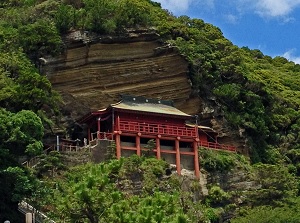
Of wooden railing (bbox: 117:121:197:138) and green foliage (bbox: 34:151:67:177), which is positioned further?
wooden railing (bbox: 117:121:197:138)

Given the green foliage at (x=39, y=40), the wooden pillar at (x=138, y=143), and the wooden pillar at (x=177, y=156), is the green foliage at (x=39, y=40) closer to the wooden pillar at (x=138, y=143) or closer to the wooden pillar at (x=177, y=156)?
the wooden pillar at (x=138, y=143)

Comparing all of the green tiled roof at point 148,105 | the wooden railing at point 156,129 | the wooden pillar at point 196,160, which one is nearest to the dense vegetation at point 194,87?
the wooden pillar at point 196,160

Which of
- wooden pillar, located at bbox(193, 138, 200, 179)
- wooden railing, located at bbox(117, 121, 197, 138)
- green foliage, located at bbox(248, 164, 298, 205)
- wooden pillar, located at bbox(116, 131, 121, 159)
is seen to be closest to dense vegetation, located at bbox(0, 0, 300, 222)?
green foliage, located at bbox(248, 164, 298, 205)

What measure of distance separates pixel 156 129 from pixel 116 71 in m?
6.63

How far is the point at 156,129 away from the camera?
48750 mm

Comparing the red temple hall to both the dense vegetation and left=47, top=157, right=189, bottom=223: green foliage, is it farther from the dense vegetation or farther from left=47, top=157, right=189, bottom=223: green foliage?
left=47, top=157, right=189, bottom=223: green foliage

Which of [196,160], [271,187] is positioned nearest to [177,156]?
[196,160]

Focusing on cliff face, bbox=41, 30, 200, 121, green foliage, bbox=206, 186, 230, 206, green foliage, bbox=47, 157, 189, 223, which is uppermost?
cliff face, bbox=41, 30, 200, 121

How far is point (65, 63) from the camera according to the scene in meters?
51.8

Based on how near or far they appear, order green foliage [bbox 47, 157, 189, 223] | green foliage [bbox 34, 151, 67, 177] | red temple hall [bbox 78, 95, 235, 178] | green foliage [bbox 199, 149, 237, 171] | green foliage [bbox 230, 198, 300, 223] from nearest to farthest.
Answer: green foliage [bbox 47, 157, 189, 223] → green foliage [bbox 34, 151, 67, 177] → green foliage [bbox 230, 198, 300, 223] → red temple hall [bbox 78, 95, 235, 178] → green foliage [bbox 199, 149, 237, 171]

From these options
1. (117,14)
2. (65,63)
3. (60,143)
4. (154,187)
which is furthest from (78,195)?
(117,14)

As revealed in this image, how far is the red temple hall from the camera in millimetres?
47531

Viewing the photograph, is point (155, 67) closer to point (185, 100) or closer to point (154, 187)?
point (185, 100)

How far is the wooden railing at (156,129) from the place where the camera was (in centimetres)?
4781
